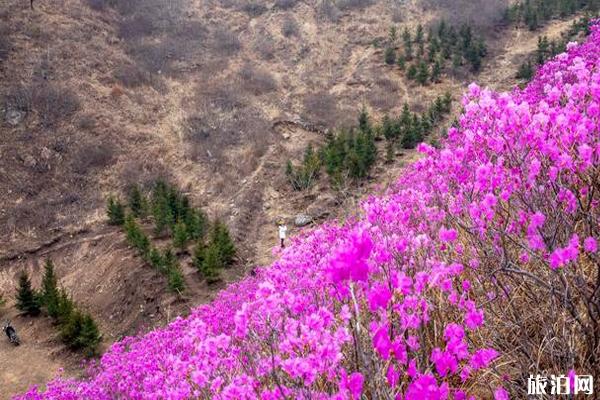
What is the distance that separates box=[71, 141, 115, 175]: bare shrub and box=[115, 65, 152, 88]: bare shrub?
630 cm

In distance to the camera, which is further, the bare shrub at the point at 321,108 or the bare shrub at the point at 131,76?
the bare shrub at the point at 131,76

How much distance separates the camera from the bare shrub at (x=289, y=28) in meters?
34.7

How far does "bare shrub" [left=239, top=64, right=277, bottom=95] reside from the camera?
28.4 metres

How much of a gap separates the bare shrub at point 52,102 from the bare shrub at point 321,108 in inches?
527

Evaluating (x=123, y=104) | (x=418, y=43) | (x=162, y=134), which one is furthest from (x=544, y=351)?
(x=418, y=43)

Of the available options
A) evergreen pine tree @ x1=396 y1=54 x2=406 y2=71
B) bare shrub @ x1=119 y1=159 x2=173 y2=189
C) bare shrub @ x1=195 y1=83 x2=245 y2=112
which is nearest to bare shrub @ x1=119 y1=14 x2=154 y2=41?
bare shrub @ x1=195 y1=83 x2=245 y2=112

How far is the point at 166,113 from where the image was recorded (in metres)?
25.7

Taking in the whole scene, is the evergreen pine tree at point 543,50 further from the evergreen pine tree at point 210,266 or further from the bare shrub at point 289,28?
the evergreen pine tree at point 210,266

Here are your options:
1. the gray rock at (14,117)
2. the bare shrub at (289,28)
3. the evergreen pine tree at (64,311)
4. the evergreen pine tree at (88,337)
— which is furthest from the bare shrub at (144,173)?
the bare shrub at (289,28)

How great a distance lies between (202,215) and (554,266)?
16.1 meters

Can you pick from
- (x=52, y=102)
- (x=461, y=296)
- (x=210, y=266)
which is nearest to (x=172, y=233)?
(x=210, y=266)

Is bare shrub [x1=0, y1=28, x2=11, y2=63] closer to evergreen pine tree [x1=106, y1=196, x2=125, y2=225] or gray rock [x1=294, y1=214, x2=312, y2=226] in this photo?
evergreen pine tree [x1=106, y1=196, x2=125, y2=225]

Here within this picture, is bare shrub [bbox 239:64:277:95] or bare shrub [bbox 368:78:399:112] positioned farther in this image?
bare shrub [bbox 239:64:277:95]

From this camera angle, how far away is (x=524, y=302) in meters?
2.57
